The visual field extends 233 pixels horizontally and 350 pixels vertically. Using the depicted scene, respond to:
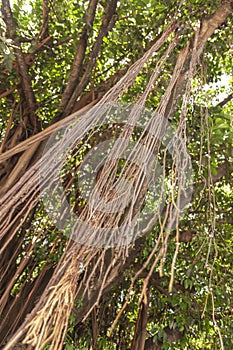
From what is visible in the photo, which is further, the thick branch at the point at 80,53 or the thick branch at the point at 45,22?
the thick branch at the point at 45,22

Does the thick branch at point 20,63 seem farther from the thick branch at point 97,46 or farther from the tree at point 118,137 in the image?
the thick branch at point 97,46

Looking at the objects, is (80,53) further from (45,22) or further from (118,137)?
(118,137)

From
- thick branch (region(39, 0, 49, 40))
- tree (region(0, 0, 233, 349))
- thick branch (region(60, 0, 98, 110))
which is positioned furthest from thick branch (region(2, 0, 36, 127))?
thick branch (region(39, 0, 49, 40))

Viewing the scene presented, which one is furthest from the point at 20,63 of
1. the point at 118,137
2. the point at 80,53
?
the point at 118,137

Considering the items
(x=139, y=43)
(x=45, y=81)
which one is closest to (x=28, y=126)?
(x=45, y=81)

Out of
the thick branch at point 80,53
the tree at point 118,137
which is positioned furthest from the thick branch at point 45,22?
the thick branch at point 80,53

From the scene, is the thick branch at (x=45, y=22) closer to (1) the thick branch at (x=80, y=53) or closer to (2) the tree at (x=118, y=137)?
(2) the tree at (x=118, y=137)

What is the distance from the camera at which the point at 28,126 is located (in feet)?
6.29

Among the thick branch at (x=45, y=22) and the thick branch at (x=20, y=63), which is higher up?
the thick branch at (x=45, y=22)

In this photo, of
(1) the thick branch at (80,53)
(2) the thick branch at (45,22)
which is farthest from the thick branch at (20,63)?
(2) the thick branch at (45,22)

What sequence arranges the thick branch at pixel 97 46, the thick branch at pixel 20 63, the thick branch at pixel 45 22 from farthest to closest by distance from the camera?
1. the thick branch at pixel 45 22
2. the thick branch at pixel 97 46
3. the thick branch at pixel 20 63

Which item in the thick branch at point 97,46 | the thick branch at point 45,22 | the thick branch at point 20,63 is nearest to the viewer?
the thick branch at point 20,63

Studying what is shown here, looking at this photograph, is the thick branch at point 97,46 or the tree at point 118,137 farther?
the thick branch at point 97,46

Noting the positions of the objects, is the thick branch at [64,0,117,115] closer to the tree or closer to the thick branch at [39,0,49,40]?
the tree
